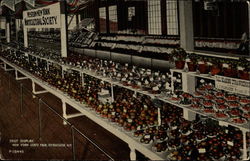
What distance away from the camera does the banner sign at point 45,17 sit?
782 centimetres

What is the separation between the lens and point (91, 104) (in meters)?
5.11

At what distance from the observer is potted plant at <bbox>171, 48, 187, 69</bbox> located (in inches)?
167

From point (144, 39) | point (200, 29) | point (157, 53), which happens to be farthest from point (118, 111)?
point (144, 39)

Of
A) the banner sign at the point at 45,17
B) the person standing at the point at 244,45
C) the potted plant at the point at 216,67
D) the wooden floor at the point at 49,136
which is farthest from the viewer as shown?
the banner sign at the point at 45,17

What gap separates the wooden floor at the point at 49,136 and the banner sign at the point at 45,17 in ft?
6.24

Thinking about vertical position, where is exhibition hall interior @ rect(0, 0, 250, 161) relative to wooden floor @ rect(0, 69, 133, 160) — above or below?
above

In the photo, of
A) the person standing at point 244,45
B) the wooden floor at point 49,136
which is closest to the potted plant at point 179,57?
the wooden floor at point 49,136

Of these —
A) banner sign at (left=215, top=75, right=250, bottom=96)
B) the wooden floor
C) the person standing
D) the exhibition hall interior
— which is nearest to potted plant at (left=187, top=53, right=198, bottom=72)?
the exhibition hall interior

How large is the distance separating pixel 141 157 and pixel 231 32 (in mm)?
4858

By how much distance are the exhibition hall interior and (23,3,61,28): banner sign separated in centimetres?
3

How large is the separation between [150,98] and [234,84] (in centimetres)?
217

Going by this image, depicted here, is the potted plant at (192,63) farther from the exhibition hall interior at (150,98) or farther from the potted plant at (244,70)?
the potted plant at (244,70)

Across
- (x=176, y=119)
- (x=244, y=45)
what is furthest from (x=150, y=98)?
(x=244, y=45)

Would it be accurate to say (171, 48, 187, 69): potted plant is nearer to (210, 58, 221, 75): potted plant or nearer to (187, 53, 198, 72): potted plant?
(187, 53, 198, 72): potted plant
